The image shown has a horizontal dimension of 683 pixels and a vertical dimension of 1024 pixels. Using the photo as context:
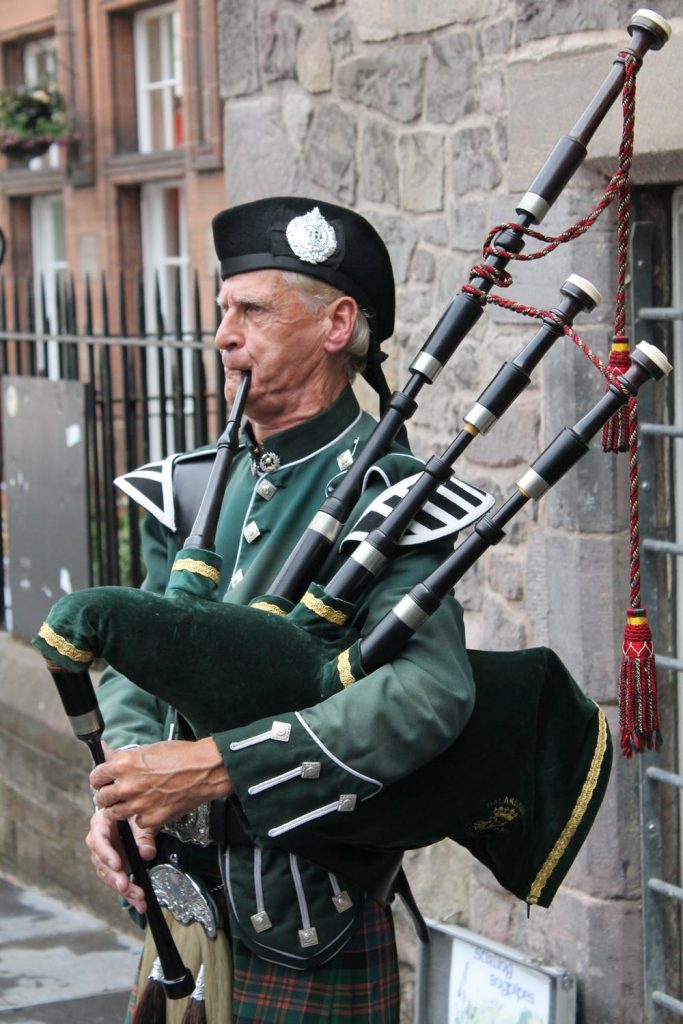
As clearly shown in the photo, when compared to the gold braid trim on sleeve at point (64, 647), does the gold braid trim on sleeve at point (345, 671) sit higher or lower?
lower

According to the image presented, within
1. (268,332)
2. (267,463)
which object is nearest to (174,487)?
(267,463)

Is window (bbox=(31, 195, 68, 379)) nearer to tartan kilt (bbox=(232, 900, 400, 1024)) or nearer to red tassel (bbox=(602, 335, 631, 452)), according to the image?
red tassel (bbox=(602, 335, 631, 452))

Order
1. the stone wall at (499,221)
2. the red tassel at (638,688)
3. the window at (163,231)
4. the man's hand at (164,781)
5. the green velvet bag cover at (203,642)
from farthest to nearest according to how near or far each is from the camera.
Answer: the window at (163,231) → the stone wall at (499,221) → the red tassel at (638,688) → the man's hand at (164,781) → the green velvet bag cover at (203,642)

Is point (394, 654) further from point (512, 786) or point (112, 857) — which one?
point (112, 857)

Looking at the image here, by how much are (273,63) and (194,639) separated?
9.85 feet

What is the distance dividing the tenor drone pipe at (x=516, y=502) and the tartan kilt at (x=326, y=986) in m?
0.61

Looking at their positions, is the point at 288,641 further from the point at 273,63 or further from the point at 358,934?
the point at 273,63

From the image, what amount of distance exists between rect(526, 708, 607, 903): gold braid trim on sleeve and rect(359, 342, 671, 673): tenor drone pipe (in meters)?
0.45

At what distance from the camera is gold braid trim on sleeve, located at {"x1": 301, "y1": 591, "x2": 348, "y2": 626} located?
2512 mm

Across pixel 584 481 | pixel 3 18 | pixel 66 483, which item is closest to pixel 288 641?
pixel 584 481

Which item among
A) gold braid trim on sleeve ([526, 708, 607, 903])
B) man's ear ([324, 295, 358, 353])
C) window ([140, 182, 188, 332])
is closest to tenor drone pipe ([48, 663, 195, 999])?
gold braid trim on sleeve ([526, 708, 607, 903])

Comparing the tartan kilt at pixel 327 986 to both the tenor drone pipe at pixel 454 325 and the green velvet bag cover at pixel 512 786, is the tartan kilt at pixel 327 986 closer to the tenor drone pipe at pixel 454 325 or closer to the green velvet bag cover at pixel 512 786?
the green velvet bag cover at pixel 512 786

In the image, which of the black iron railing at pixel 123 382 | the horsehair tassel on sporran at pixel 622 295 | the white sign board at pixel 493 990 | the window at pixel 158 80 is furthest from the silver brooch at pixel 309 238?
the window at pixel 158 80

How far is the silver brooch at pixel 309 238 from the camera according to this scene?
2.78 m
